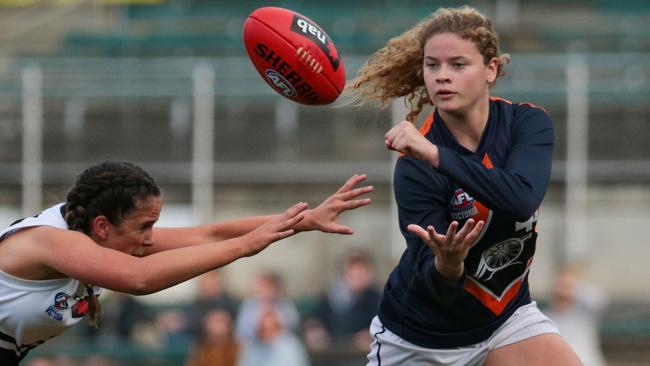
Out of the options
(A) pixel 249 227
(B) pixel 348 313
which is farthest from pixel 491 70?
(B) pixel 348 313

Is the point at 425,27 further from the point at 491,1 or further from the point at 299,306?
the point at 491,1

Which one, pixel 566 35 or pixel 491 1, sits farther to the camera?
pixel 491 1

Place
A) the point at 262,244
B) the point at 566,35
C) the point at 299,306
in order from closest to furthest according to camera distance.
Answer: the point at 262,244 → the point at 299,306 → the point at 566,35

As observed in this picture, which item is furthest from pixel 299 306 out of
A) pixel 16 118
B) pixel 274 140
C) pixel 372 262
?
pixel 16 118

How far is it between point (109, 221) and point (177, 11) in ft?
37.6

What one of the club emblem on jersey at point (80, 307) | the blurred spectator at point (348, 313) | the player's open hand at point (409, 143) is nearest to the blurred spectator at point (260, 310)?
the blurred spectator at point (348, 313)

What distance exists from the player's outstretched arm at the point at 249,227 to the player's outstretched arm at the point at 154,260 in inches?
7.2

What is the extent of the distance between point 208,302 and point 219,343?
0.61 m

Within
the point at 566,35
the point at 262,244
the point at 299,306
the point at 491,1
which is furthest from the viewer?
the point at 491,1

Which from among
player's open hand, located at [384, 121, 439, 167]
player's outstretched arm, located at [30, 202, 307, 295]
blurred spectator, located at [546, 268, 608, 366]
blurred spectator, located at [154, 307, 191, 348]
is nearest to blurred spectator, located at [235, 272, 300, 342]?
blurred spectator, located at [154, 307, 191, 348]

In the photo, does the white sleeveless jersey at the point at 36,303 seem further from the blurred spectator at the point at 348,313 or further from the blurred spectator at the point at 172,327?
the blurred spectator at the point at 172,327

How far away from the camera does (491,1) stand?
1548 cm

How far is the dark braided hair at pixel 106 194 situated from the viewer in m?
4.58

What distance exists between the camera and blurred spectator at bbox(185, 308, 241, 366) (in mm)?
9812
